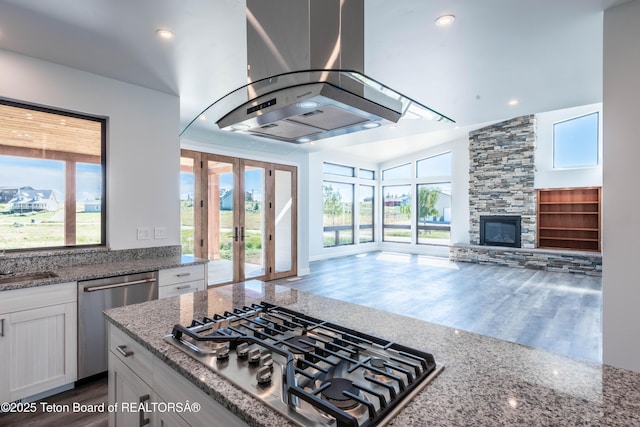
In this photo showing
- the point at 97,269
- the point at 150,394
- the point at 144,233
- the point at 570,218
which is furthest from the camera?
the point at 570,218

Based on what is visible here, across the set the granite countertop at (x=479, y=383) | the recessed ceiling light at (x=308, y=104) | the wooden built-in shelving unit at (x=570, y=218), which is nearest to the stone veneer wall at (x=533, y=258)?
the wooden built-in shelving unit at (x=570, y=218)

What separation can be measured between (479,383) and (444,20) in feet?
7.38

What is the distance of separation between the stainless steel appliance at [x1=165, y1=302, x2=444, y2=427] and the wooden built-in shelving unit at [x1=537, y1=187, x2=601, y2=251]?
28.9 ft

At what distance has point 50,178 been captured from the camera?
2939 mm

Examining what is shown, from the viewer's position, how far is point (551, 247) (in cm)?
816

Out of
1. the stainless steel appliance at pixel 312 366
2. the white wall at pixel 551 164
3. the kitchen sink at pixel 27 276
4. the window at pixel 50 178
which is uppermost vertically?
the white wall at pixel 551 164

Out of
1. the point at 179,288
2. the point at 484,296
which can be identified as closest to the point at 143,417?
the point at 179,288

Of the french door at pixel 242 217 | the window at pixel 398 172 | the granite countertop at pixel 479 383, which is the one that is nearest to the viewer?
the granite countertop at pixel 479 383

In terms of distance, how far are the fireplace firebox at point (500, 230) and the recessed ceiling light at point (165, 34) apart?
8.63 m

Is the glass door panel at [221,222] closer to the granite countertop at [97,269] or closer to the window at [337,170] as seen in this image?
the granite countertop at [97,269]

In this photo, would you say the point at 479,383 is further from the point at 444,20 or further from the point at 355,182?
the point at 355,182

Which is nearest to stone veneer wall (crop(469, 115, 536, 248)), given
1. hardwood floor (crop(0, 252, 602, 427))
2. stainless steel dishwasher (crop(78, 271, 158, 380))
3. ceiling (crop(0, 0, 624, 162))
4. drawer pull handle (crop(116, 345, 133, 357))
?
hardwood floor (crop(0, 252, 602, 427))

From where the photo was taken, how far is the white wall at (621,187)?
2.07 m

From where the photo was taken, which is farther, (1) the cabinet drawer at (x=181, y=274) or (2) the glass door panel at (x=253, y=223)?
(2) the glass door panel at (x=253, y=223)
